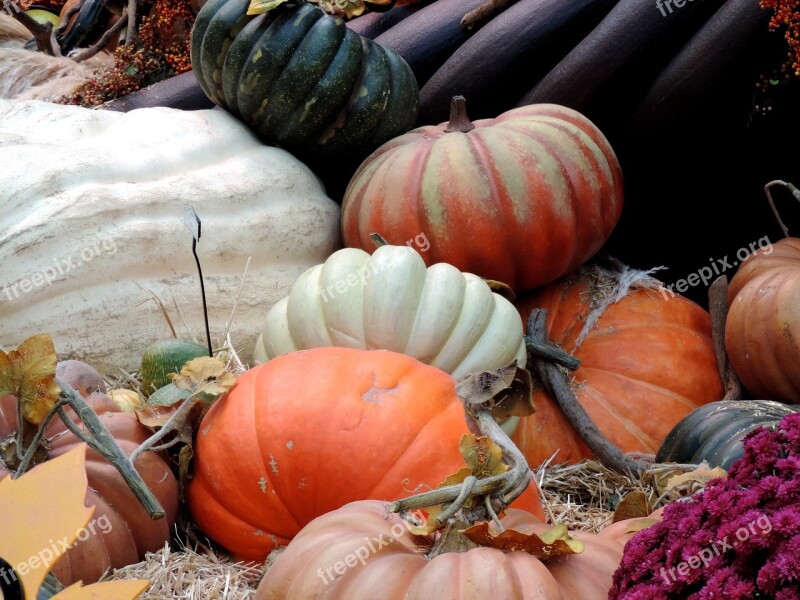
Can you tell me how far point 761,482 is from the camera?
0.89m

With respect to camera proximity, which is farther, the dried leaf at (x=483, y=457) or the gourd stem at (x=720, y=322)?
the gourd stem at (x=720, y=322)

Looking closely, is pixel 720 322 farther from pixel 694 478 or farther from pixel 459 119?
pixel 694 478

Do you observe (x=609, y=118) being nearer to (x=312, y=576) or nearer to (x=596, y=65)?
(x=596, y=65)

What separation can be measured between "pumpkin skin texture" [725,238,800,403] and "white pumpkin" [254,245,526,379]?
503mm

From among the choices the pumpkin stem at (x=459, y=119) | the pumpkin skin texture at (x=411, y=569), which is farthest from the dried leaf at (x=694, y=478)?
the pumpkin stem at (x=459, y=119)

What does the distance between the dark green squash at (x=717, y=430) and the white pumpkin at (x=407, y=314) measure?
340 millimetres

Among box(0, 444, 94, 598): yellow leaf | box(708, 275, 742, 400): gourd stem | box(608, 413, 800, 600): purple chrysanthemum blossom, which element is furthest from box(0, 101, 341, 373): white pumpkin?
box(608, 413, 800, 600): purple chrysanthemum blossom

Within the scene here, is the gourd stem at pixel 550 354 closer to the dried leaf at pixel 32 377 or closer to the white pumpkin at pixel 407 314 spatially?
the white pumpkin at pixel 407 314

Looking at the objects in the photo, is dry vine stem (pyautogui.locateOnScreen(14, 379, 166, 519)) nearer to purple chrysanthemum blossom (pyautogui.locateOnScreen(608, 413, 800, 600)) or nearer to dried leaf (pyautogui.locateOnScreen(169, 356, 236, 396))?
dried leaf (pyautogui.locateOnScreen(169, 356, 236, 396))

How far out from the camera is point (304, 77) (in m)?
2.23

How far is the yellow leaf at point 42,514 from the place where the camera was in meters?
0.89

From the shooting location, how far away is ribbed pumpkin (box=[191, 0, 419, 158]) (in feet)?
7.32

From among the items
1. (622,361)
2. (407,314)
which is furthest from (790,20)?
(407,314)

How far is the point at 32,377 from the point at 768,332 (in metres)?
1.42
